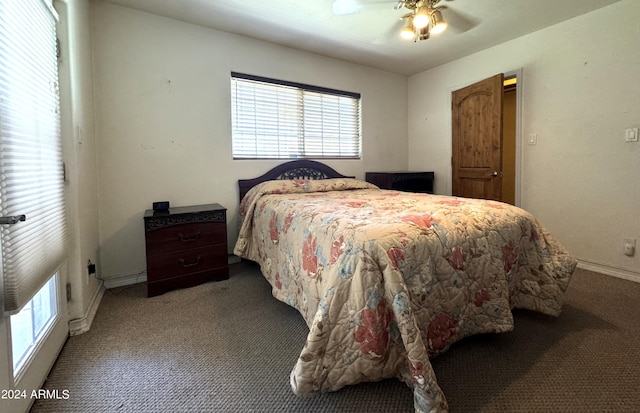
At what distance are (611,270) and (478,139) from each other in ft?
5.61

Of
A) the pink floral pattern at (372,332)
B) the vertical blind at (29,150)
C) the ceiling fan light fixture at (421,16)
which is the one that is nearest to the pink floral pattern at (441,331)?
the pink floral pattern at (372,332)

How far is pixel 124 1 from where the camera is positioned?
7.86 feet

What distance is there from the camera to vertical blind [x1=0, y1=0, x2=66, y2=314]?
103 centimetres

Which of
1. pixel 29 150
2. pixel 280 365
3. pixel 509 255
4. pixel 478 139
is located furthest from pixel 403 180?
pixel 29 150

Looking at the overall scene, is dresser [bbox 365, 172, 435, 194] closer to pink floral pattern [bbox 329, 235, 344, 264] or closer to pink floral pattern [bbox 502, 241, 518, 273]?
pink floral pattern [bbox 502, 241, 518, 273]

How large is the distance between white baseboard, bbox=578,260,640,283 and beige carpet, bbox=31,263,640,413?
0.50 meters

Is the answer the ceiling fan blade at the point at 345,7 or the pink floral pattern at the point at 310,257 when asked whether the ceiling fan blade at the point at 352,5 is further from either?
the pink floral pattern at the point at 310,257

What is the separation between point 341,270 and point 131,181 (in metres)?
2.24

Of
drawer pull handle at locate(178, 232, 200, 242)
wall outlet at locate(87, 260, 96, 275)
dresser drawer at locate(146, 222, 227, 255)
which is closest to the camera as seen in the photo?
wall outlet at locate(87, 260, 96, 275)

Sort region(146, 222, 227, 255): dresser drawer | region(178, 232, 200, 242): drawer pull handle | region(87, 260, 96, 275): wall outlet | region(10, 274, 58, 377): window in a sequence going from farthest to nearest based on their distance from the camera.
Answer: region(178, 232, 200, 242): drawer pull handle < region(146, 222, 227, 255): dresser drawer < region(87, 260, 96, 275): wall outlet < region(10, 274, 58, 377): window

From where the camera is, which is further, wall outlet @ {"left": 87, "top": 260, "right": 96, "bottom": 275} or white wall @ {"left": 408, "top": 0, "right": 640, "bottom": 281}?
white wall @ {"left": 408, "top": 0, "right": 640, "bottom": 281}

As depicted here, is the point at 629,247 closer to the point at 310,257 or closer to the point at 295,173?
the point at 310,257

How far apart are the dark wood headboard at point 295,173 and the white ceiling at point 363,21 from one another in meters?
1.28

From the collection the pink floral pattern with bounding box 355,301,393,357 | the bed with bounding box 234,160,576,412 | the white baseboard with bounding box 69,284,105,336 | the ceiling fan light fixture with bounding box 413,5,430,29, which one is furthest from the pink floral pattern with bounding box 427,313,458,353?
the ceiling fan light fixture with bounding box 413,5,430,29
